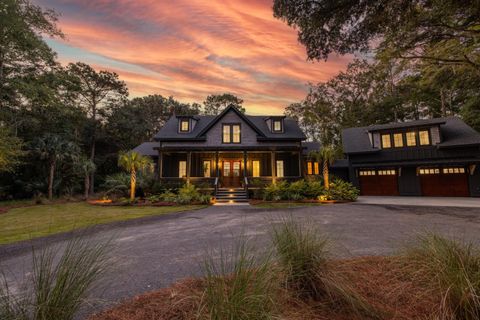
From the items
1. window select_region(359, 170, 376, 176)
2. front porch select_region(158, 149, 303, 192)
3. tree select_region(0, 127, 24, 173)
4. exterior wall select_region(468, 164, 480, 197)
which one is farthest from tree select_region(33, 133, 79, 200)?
exterior wall select_region(468, 164, 480, 197)

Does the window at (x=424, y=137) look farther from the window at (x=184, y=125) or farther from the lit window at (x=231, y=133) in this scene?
the window at (x=184, y=125)

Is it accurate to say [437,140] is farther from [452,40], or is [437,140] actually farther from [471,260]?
[471,260]

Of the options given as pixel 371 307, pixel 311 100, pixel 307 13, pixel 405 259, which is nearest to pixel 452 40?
pixel 307 13

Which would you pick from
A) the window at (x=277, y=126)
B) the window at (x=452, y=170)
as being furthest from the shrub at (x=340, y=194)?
the window at (x=452, y=170)

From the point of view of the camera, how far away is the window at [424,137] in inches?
696

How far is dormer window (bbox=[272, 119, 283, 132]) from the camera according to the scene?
2045 centimetres

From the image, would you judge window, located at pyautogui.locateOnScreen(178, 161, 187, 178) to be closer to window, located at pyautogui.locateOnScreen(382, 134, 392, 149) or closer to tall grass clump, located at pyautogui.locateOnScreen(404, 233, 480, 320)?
window, located at pyautogui.locateOnScreen(382, 134, 392, 149)

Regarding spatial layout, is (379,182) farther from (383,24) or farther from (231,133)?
(383,24)

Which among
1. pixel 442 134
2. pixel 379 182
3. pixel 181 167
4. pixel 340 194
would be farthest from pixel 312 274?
pixel 442 134

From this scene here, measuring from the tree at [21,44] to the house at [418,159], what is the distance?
2630cm

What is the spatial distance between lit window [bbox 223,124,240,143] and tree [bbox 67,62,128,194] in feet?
51.4

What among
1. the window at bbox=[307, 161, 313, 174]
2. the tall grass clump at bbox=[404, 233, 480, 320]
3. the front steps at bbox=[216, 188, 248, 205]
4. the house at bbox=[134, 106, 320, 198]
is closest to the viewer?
the tall grass clump at bbox=[404, 233, 480, 320]

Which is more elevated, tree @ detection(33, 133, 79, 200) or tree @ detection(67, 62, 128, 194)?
tree @ detection(67, 62, 128, 194)

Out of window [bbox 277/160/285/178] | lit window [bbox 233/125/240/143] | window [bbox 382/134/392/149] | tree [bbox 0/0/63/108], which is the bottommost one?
window [bbox 277/160/285/178]
